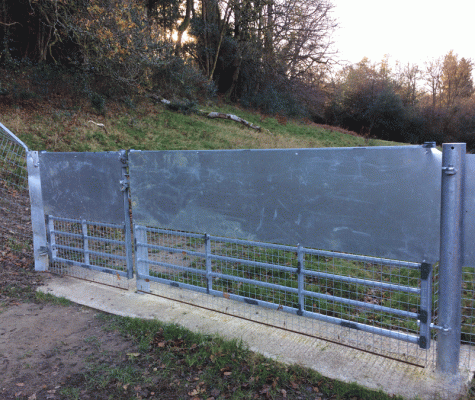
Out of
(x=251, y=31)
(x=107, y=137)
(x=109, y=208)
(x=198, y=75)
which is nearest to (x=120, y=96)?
(x=107, y=137)

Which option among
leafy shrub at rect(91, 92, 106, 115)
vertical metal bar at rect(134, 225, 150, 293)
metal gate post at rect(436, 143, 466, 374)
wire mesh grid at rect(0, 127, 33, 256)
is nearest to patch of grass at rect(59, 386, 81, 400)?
vertical metal bar at rect(134, 225, 150, 293)

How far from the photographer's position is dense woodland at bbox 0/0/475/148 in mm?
14648

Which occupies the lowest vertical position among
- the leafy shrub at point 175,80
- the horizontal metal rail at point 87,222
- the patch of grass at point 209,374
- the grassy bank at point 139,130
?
the patch of grass at point 209,374

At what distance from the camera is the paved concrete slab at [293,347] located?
9.85 ft

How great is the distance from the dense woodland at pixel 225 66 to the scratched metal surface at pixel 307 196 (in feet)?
33.2

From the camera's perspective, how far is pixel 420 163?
293cm

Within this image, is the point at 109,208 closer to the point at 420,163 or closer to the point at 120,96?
the point at 420,163

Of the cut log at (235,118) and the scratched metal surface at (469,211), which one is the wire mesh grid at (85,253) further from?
the cut log at (235,118)

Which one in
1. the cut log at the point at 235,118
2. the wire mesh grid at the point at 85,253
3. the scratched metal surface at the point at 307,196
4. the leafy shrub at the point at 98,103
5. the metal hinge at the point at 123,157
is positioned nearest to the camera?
the scratched metal surface at the point at 307,196

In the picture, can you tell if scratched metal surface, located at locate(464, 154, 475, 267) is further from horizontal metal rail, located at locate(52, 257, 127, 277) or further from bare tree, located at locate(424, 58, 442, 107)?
bare tree, located at locate(424, 58, 442, 107)

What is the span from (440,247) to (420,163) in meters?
0.66

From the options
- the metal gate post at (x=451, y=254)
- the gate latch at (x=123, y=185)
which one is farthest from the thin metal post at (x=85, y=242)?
the metal gate post at (x=451, y=254)

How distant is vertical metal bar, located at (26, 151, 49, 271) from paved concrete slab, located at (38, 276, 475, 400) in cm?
73

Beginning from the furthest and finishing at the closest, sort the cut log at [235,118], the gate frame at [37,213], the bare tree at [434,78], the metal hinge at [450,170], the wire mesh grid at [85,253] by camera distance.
A: the bare tree at [434,78]
the cut log at [235,118]
the gate frame at [37,213]
the wire mesh grid at [85,253]
the metal hinge at [450,170]
